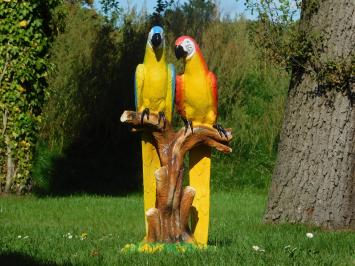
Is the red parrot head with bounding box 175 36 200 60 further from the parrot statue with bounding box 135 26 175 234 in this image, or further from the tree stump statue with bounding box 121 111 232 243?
the tree stump statue with bounding box 121 111 232 243

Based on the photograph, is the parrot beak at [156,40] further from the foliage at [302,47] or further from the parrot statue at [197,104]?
the foliage at [302,47]

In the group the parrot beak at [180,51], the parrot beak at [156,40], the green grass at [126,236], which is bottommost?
the green grass at [126,236]

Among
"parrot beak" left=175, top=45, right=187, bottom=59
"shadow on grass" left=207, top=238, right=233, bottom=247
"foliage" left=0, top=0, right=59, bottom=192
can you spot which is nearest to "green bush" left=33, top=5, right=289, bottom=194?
"foliage" left=0, top=0, right=59, bottom=192

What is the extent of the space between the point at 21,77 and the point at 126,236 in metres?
4.55

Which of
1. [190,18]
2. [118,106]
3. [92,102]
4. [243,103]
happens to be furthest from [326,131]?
[190,18]

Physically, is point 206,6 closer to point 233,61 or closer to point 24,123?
point 233,61

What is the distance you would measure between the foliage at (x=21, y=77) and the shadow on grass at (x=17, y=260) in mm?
5719

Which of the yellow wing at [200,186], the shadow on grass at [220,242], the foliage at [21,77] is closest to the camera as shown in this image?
the yellow wing at [200,186]


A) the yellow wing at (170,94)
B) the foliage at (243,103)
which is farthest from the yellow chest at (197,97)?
the foliage at (243,103)

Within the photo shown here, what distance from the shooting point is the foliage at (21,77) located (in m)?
12.2

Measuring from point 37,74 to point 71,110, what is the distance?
3993 mm

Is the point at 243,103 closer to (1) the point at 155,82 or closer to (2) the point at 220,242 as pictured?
(2) the point at 220,242

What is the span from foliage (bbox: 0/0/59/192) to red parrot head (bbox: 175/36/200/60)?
5.83 meters

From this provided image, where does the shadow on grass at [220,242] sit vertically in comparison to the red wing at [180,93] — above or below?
below
